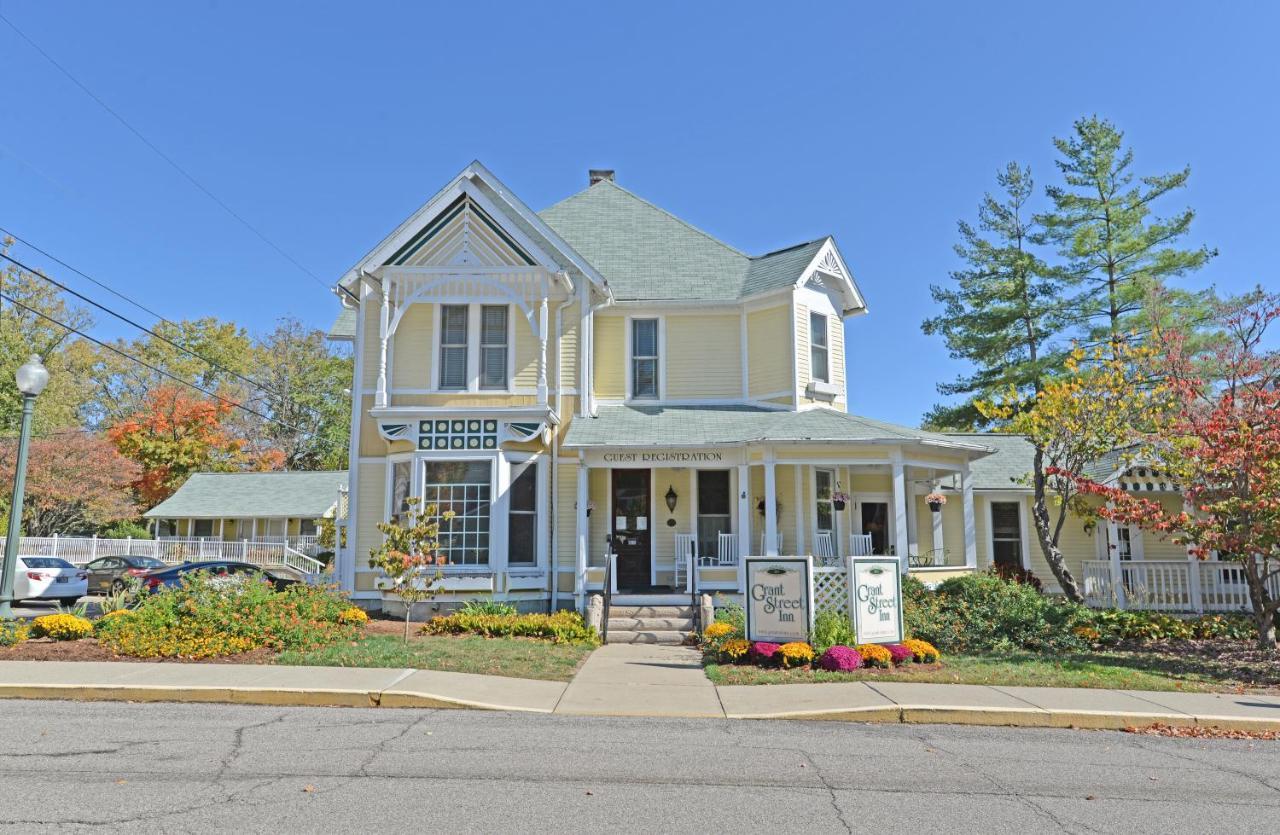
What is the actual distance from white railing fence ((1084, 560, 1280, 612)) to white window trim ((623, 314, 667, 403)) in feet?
33.9

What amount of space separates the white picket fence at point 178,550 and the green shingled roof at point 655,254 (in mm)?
19178

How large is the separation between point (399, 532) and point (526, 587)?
4171mm

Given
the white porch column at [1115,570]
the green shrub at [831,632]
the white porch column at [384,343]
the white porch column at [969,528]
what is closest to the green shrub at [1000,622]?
the green shrub at [831,632]

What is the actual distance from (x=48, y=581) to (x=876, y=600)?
22187mm

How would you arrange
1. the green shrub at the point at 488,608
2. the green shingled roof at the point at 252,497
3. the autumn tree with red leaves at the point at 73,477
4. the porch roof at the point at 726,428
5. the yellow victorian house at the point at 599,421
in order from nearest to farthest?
the green shrub at the point at 488,608, the porch roof at the point at 726,428, the yellow victorian house at the point at 599,421, the autumn tree with red leaves at the point at 73,477, the green shingled roof at the point at 252,497

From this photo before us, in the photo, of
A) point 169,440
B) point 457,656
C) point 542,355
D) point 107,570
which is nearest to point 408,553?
point 457,656

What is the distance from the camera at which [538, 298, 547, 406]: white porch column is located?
17.0 m

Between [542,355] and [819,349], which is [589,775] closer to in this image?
[542,355]

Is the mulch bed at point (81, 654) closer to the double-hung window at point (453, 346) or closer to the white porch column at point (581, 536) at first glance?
the white porch column at point (581, 536)

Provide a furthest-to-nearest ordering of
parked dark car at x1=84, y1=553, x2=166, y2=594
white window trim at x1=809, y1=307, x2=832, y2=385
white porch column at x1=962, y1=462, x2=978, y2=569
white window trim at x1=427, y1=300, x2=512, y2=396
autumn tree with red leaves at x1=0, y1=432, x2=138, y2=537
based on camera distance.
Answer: autumn tree with red leaves at x1=0, y1=432, x2=138, y2=537
parked dark car at x1=84, y1=553, x2=166, y2=594
white window trim at x1=809, y1=307, x2=832, y2=385
white porch column at x1=962, y1=462, x2=978, y2=569
white window trim at x1=427, y1=300, x2=512, y2=396

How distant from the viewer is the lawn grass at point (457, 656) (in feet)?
36.1

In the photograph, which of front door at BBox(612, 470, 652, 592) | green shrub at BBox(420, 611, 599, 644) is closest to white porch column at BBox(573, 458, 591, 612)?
front door at BBox(612, 470, 652, 592)

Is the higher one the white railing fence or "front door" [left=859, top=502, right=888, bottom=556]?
"front door" [left=859, top=502, right=888, bottom=556]

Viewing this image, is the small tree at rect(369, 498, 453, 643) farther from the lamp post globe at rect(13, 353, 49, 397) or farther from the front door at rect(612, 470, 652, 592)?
the lamp post globe at rect(13, 353, 49, 397)
